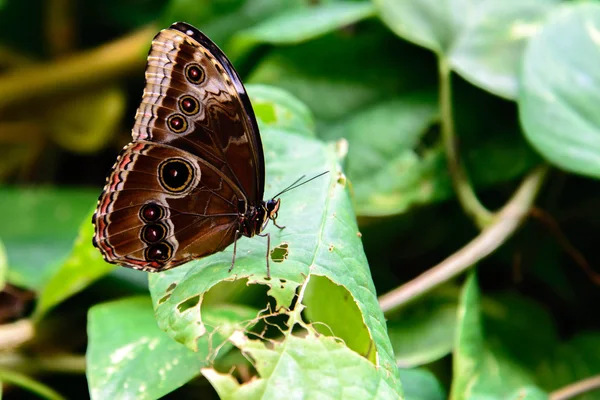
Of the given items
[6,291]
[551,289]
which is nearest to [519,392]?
[551,289]

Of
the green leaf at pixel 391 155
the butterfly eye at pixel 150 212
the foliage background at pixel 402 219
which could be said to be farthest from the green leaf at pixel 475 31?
the butterfly eye at pixel 150 212

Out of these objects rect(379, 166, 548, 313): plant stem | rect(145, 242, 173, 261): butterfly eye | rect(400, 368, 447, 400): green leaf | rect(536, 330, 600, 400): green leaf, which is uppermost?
rect(145, 242, 173, 261): butterfly eye

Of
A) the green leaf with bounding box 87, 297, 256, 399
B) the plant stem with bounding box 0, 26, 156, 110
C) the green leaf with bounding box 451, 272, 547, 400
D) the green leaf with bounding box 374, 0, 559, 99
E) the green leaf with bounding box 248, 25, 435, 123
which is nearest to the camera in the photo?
the green leaf with bounding box 87, 297, 256, 399

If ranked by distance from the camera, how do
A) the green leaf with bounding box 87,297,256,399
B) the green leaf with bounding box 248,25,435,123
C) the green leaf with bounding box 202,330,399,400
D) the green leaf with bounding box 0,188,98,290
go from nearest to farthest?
the green leaf with bounding box 202,330,399,400, the green leaf with bounding box 87,297,256,399, the green leaf with bounding box 248,25,435,123, the green leaf with bounding box 0,188,98,290

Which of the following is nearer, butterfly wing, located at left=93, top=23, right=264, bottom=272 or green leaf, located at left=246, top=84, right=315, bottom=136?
butterfly wing, located at left=93, top=23, right=264, bottom=272

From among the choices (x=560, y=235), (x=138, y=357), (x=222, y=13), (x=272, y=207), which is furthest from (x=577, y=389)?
(x=222, y=13)

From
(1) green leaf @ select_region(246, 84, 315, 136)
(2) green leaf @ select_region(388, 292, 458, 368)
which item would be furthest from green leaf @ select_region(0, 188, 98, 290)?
(2) green leaf @ select_region(388, 292, 458, 368)

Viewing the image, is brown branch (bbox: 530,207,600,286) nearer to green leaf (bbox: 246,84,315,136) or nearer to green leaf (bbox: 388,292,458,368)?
green leaf (bbox: 388,292,458,368)

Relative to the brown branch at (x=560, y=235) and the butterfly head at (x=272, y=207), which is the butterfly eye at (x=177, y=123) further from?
the brown branch at (x=560, y=235)
